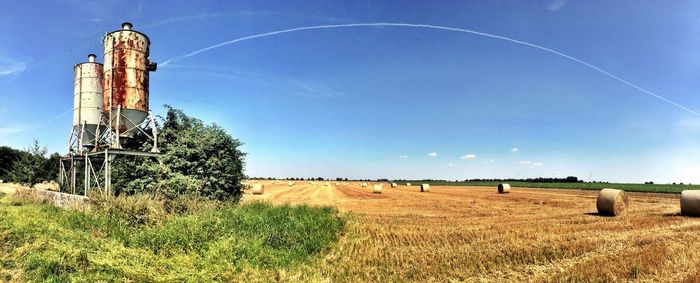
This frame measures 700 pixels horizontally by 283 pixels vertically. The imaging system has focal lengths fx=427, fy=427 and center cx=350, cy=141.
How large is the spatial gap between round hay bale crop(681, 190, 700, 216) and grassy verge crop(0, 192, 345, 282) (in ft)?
55.6

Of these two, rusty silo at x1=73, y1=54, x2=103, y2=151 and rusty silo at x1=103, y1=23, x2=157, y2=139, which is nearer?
rusty silo at x1=103, y1=23, x2=157, y2=139

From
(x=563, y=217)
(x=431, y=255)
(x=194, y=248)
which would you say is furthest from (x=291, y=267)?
(x=563, y=217)

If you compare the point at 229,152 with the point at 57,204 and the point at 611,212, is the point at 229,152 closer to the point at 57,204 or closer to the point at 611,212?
the point at 57,204

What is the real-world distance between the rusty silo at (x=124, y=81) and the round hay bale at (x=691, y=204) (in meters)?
28.8

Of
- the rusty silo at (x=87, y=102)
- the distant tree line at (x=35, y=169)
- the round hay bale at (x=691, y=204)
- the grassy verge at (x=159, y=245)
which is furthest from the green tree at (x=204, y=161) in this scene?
the distant tree line at (x=35, y=169)

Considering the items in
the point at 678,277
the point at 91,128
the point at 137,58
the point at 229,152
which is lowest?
the point at 678,277

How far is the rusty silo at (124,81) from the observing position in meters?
24.5

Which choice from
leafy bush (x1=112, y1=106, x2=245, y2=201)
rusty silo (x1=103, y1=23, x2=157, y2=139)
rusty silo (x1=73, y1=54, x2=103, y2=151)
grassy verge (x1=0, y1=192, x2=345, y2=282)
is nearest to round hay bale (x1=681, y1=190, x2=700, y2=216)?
grassy verge (x1=0, y1=192, x2=345, y2=282)

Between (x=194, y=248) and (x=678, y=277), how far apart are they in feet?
34.7

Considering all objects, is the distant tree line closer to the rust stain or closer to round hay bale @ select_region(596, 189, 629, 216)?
the rust stain

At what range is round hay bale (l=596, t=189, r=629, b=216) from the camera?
67.2 feet

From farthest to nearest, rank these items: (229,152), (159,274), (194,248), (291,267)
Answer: (229,152) < (194,248) < (291,267) < (159,274)

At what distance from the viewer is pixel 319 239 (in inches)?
492

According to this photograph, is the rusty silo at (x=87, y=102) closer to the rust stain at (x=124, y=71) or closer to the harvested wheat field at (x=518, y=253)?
the rust stain at (x=124, y=71)
